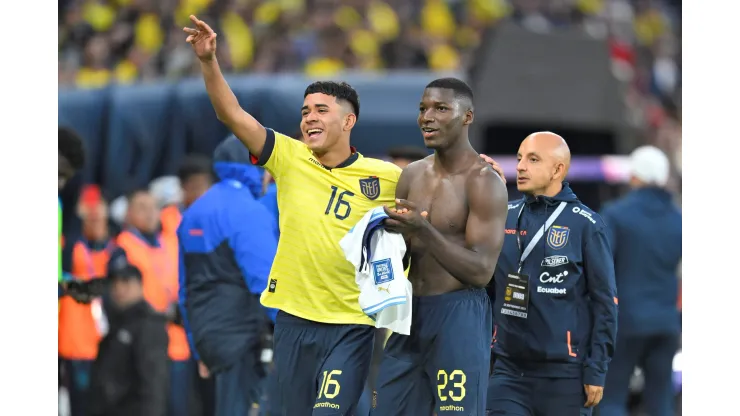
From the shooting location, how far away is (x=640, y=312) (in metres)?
9.32

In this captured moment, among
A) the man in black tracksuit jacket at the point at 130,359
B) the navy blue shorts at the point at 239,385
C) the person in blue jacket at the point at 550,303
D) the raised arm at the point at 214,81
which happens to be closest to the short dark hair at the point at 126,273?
the man in black tracksuit jacket at the point at 130,359

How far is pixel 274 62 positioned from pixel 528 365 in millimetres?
13763

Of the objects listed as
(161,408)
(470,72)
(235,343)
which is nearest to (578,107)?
(470,72)

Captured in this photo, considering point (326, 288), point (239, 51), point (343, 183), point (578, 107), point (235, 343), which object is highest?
point (239, 51)

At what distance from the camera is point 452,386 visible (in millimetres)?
5777

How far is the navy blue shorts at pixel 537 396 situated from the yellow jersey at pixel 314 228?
3.59 feet

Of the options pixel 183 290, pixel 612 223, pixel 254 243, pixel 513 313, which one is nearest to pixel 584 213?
pixel 513 313

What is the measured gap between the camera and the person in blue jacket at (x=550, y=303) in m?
6.57

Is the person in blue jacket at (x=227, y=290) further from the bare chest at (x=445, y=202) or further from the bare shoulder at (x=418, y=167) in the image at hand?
the bare chest at (x=445, y=202)

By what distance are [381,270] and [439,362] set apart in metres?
0.57

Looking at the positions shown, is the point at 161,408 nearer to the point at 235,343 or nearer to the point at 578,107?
the point at 235,343

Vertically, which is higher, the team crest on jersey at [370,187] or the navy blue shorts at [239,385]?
the team crest on jersey at [370,187]

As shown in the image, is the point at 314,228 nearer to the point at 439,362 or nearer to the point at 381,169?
the point at 381,169

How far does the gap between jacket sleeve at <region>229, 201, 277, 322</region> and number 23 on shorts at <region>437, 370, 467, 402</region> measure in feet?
6.71
